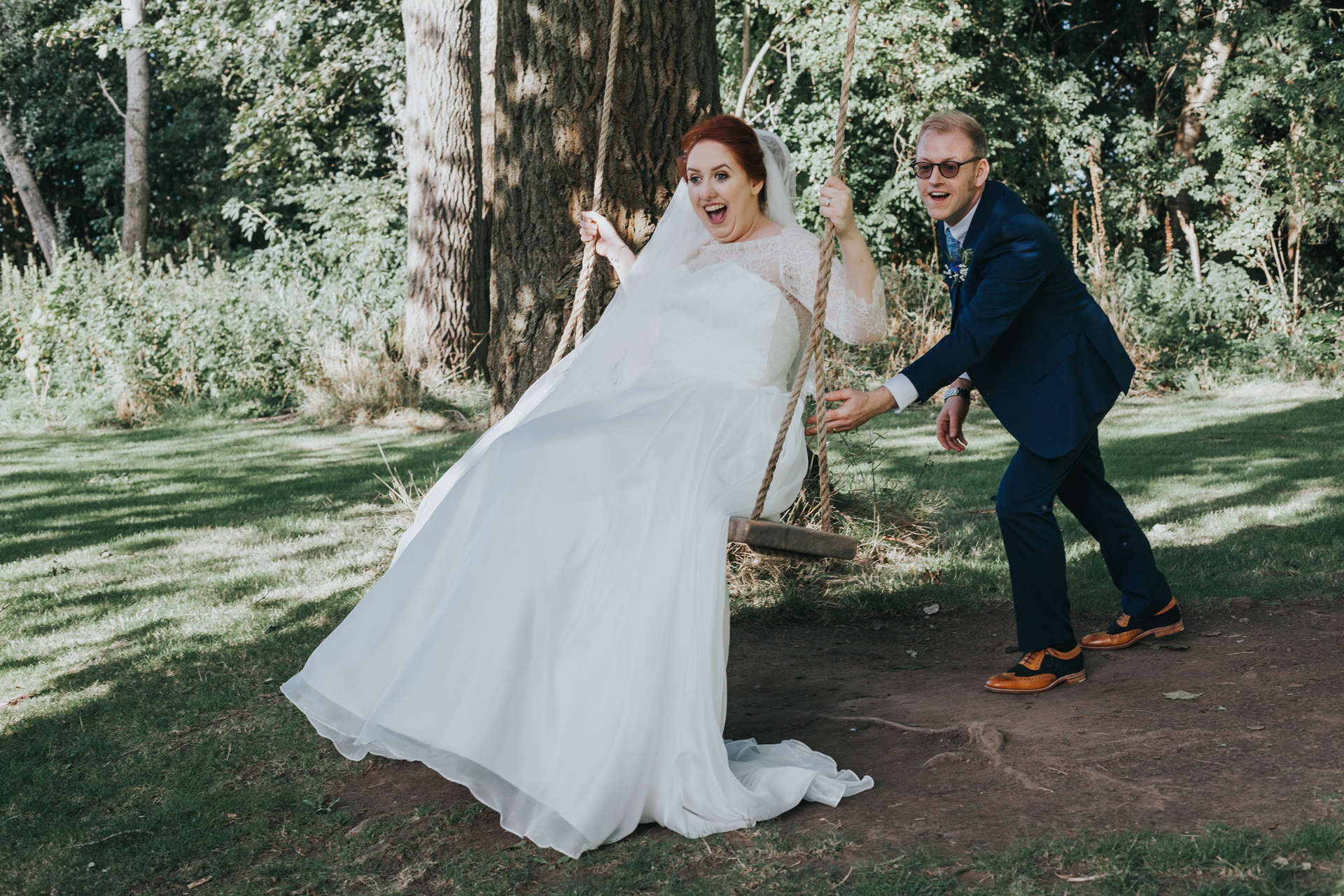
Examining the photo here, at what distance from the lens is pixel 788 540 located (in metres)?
3.13

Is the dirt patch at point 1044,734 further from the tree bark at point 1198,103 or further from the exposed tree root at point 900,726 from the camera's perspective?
the tree bark at point 1198,103

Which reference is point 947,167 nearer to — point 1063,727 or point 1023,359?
point 1023,359

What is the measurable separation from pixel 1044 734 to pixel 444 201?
34.7 ft

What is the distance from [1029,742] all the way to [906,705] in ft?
1.79

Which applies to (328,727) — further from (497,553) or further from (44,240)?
(44,240)

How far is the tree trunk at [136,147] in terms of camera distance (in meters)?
20.6

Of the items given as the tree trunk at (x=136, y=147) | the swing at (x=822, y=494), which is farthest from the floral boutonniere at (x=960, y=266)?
the tree trunk at (x=136, y=147)

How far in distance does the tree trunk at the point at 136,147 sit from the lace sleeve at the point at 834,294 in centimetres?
1981

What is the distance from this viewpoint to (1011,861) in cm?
256

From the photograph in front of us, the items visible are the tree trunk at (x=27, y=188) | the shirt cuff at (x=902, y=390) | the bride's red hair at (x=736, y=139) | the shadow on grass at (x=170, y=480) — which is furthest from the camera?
the tree trunk at (x=27, y=188)

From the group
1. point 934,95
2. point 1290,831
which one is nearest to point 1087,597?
point 1290,831

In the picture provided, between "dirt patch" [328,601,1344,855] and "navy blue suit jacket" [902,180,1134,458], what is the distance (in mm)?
917

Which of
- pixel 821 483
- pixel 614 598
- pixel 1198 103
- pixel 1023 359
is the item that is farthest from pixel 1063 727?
pixel 1198 103

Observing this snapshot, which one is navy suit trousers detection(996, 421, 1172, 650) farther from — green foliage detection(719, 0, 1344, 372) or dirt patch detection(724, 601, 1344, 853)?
green foliage detection(719, 0, 1344, 372)
